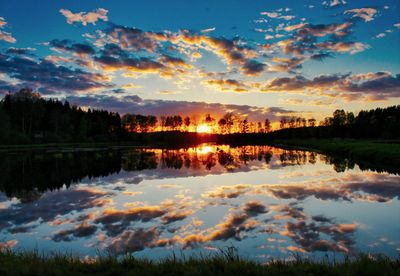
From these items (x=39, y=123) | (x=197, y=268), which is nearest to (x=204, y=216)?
(x=197, y=268)

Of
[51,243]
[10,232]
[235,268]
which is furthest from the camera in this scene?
[10,232]

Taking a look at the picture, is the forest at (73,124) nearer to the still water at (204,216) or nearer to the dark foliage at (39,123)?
the dark foliage at (39,123)

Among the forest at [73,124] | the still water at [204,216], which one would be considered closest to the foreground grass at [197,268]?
the still water at [204,216]

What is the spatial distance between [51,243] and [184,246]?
187 inches

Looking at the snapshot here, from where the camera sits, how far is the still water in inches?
450

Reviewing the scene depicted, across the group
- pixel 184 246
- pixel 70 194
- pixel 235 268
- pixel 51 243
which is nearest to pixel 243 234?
pixel 184 246

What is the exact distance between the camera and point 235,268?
758 cm

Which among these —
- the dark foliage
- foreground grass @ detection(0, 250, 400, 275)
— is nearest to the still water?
foreground grass @ detection(0, 250, 400, 275)

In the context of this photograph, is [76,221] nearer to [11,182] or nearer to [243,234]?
[243,234]

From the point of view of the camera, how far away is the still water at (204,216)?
11430 mm

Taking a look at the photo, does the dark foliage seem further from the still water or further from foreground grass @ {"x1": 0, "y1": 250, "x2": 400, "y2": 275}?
foreground grass @ {"x1": 0, "y1": 250, "x2": 400, "y2": 275}

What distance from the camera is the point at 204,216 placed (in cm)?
1545

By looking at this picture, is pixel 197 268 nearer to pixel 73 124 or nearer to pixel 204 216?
pixel 204 216

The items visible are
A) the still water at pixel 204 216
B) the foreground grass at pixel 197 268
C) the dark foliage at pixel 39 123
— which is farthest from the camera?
the dark foliage at pixel 39 123
